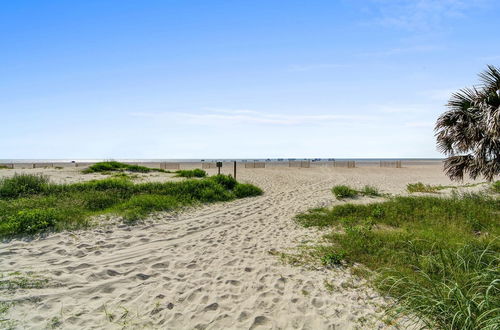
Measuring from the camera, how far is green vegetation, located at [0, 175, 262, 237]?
8.52m

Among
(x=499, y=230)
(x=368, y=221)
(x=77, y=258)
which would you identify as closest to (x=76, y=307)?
(x=77, y=258)

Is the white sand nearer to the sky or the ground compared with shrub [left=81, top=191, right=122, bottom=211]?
nearer to the ground

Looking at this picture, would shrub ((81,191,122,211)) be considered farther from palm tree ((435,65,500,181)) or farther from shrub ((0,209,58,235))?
palm tree ((435,65,500,181))

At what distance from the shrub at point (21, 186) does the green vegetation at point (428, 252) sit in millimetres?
10536

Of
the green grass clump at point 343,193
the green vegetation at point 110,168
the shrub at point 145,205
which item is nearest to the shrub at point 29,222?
the shrub at point 145,205

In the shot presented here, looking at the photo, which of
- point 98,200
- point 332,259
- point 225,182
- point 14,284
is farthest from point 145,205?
point 332,259

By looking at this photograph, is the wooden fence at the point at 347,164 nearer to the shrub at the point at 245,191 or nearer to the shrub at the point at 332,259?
the shrub at the point at 245,191

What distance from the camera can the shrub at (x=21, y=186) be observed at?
1210cm

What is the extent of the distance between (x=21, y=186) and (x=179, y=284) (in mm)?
10659

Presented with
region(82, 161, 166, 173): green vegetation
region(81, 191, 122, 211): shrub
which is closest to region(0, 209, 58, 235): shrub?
region(81, 191, 122, 211): shrub

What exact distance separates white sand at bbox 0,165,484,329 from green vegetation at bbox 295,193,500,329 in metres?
0.67

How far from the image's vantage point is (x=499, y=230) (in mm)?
8289

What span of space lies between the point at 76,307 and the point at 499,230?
388 inches

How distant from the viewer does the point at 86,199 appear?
11383 millimetres
